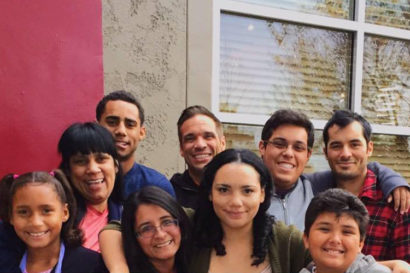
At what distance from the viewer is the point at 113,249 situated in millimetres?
2104

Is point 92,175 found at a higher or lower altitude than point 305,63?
lower

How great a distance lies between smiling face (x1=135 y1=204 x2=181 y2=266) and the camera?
211 centimetres

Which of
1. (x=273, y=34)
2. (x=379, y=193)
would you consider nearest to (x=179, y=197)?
(x=379, y=193)

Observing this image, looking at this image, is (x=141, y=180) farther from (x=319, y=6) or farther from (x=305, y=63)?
(x=319, y=6)

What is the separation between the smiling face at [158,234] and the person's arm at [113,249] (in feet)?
0.34

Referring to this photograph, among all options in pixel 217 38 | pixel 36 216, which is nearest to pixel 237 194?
pixel 36 216

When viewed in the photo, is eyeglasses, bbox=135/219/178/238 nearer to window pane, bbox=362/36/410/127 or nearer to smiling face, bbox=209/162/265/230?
smiling face, bbox=209/162/265/230

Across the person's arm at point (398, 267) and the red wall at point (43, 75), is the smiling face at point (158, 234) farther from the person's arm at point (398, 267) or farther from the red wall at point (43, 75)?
the red wall at point (43, 75)

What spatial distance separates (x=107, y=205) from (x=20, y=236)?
539 mm

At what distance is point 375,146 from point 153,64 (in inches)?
116

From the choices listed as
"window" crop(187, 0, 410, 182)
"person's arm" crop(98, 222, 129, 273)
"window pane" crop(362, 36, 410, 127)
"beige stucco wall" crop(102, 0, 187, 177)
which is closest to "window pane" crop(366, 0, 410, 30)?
"window" crop(187, 0, 410, 182)

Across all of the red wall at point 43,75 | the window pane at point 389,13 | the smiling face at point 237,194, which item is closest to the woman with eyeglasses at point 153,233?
the smiling face at point 237,194

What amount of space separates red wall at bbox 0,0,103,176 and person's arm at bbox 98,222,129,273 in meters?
1.13

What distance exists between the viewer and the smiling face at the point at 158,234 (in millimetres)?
2109
